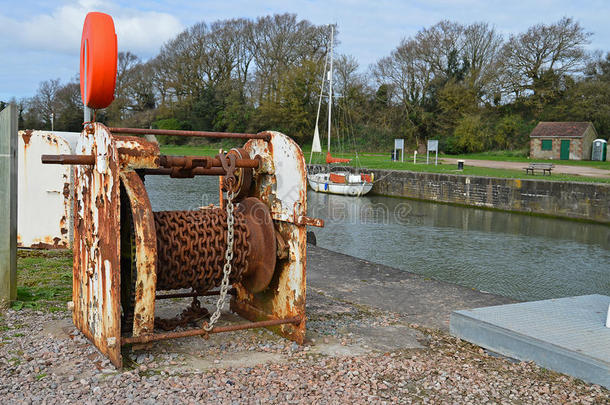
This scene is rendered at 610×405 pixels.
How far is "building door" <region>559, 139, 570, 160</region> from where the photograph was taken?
38.3 metres

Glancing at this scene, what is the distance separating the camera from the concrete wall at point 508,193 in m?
22.3

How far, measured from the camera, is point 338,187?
1264 inches

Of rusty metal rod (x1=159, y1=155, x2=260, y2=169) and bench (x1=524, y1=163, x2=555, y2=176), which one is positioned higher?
bench (x1=524, y1=163, x2=555, y2=176)

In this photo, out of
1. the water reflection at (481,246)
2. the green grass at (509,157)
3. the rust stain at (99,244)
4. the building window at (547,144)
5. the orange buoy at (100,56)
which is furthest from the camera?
the building window at (547,144)

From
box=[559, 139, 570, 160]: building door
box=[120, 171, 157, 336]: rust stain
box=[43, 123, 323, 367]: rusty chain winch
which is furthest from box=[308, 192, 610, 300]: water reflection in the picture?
box=[559, 139, 570, 160]: building door

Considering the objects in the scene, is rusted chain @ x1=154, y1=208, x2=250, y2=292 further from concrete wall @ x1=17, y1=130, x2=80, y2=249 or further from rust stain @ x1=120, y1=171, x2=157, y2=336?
concrete wall @ x1=17, y1=130, x2=80, y2=249

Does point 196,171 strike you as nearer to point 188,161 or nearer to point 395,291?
point 188,161

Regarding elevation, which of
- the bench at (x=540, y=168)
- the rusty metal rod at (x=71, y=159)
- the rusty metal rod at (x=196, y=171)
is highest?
the bench at (x=540, y=168)

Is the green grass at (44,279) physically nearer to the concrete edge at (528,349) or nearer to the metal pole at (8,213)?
the metal pole at (8,213)

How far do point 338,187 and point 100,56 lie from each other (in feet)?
91.2

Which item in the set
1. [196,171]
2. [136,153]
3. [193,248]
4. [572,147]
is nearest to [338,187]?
[572,147]

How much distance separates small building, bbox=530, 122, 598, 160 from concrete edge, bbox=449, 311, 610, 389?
36985 mm

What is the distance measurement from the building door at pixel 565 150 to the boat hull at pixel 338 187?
1538cm

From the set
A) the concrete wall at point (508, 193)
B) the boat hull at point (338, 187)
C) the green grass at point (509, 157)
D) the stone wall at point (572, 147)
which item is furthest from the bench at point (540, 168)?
the stone wall at point (572, 147)
